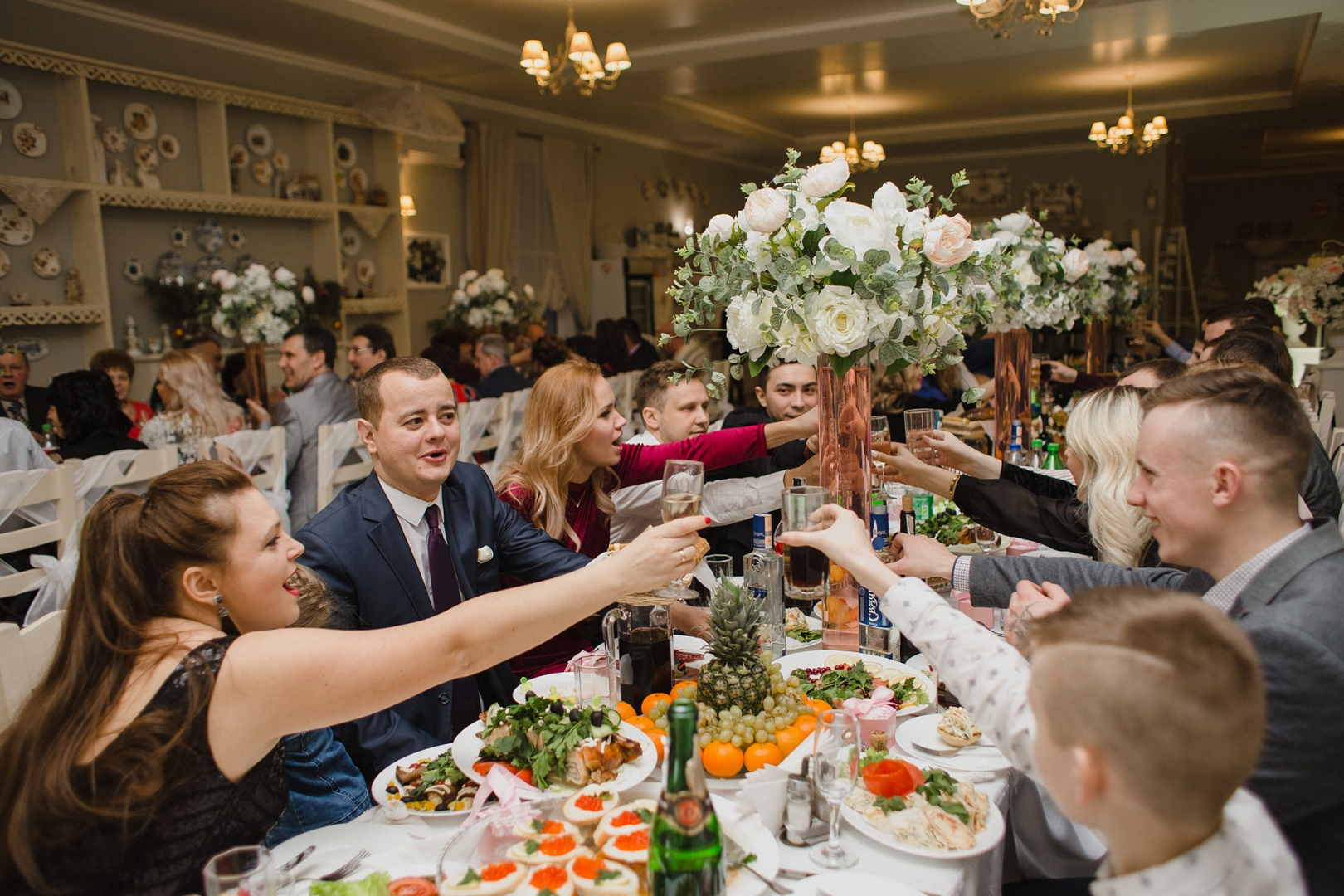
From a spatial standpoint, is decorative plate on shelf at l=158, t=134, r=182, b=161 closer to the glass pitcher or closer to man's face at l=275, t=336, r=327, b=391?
man's face at l=275, t=336, r=327, b=391

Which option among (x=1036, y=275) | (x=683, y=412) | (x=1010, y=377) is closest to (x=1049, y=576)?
(x=683, y=412)

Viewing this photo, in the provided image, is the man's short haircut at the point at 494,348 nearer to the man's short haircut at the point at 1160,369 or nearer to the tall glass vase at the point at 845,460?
the man's short haircut at the point at 1160,369

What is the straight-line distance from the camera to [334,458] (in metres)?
4.59

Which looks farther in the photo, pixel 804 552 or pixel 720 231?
pixel 720 231

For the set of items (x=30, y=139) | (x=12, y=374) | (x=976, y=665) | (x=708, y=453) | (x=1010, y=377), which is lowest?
(x=976, y=665)

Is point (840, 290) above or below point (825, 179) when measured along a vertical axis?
below

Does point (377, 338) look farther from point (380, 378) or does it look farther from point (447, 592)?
point (447, 592)

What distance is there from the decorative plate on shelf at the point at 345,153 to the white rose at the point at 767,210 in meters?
6.73

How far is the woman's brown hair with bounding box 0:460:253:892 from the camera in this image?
1.26 m

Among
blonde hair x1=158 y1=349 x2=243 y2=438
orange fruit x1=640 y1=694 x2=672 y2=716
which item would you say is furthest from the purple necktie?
blonde hair x1=158 y1=349 x2=243 y2=438

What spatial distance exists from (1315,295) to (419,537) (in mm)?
7008

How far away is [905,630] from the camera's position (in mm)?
1500

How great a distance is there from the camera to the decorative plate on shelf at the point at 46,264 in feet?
18.8

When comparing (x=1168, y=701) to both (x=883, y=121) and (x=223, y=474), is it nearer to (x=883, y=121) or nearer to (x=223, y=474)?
(x=223, y=474)
